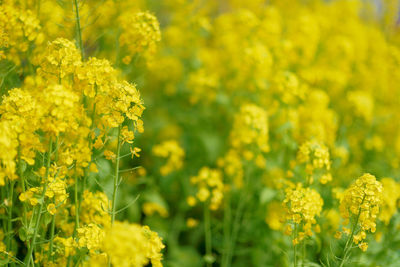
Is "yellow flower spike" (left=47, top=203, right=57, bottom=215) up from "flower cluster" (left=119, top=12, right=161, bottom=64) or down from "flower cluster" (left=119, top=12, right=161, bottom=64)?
down

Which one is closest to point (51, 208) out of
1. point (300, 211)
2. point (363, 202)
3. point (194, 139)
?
point (300, 211)

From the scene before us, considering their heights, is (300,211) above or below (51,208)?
above

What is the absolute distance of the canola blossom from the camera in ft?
7.53

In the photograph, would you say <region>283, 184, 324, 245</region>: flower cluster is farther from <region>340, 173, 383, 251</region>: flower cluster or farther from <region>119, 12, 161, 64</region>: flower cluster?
<region>119, 12, 161, 64</region>: flower cluster

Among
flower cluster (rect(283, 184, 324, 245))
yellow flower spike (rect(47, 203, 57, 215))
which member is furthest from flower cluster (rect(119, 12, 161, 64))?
flower cluster (rect(283, 184, 324, 245))

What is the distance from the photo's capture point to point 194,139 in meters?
4.70

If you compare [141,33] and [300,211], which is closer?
[300,211]

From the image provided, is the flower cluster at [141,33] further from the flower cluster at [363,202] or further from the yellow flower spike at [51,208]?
the flower cluster at [363,202]

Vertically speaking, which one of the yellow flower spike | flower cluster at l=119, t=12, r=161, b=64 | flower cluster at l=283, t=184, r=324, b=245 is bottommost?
the yellow flower spike

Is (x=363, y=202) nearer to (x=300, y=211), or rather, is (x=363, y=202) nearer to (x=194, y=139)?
(x=300, y=211)

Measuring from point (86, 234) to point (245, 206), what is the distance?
2286 mm

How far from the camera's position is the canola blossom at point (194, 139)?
2295mm

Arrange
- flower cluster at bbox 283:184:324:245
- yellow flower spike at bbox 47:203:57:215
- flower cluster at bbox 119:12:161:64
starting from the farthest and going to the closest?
flower cluster at bbox 119:12:161:64, flower cluster at bbox 283:184:324:245, yellow flower spike at bbox 47:203:57:215

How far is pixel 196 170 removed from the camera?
4496 mm
